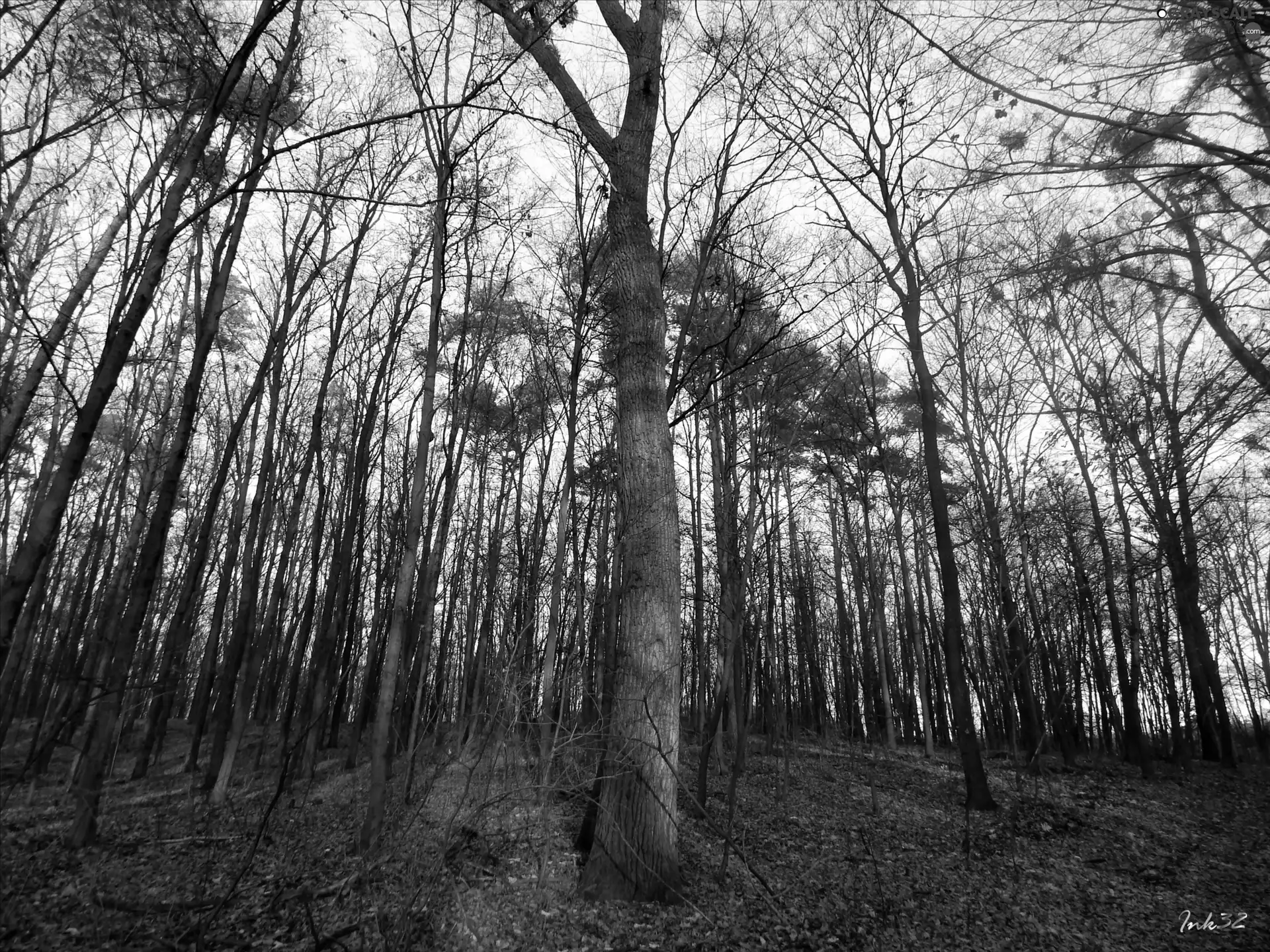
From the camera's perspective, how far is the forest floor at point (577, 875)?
3.26 meters

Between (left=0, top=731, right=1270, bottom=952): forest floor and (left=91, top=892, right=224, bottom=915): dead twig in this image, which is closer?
(left=0, top=731, right=1270, bottom=952): forest floor

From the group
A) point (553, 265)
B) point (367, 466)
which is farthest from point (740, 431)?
point (367, 466)

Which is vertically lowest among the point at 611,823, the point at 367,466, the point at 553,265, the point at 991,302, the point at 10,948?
the point at 10,948

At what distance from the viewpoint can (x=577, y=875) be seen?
4582mm

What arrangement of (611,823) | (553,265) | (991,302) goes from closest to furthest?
1. (991,302)
2. (611,823)
3. (553,265)

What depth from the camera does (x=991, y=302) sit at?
3.58 m

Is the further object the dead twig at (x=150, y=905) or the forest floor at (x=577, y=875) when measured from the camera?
the dead twig at (x=150, y=905)

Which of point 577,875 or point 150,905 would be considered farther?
point 577,875

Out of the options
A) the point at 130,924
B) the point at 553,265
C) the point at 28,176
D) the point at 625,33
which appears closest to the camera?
the point at 130,924

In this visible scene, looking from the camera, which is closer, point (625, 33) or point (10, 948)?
point (10, 948)

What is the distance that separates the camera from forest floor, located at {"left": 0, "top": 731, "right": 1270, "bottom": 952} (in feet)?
10.7

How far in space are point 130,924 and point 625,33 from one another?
726 cm

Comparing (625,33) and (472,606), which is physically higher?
(625,33)

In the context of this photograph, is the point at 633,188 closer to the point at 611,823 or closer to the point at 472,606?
the point at 611,823
